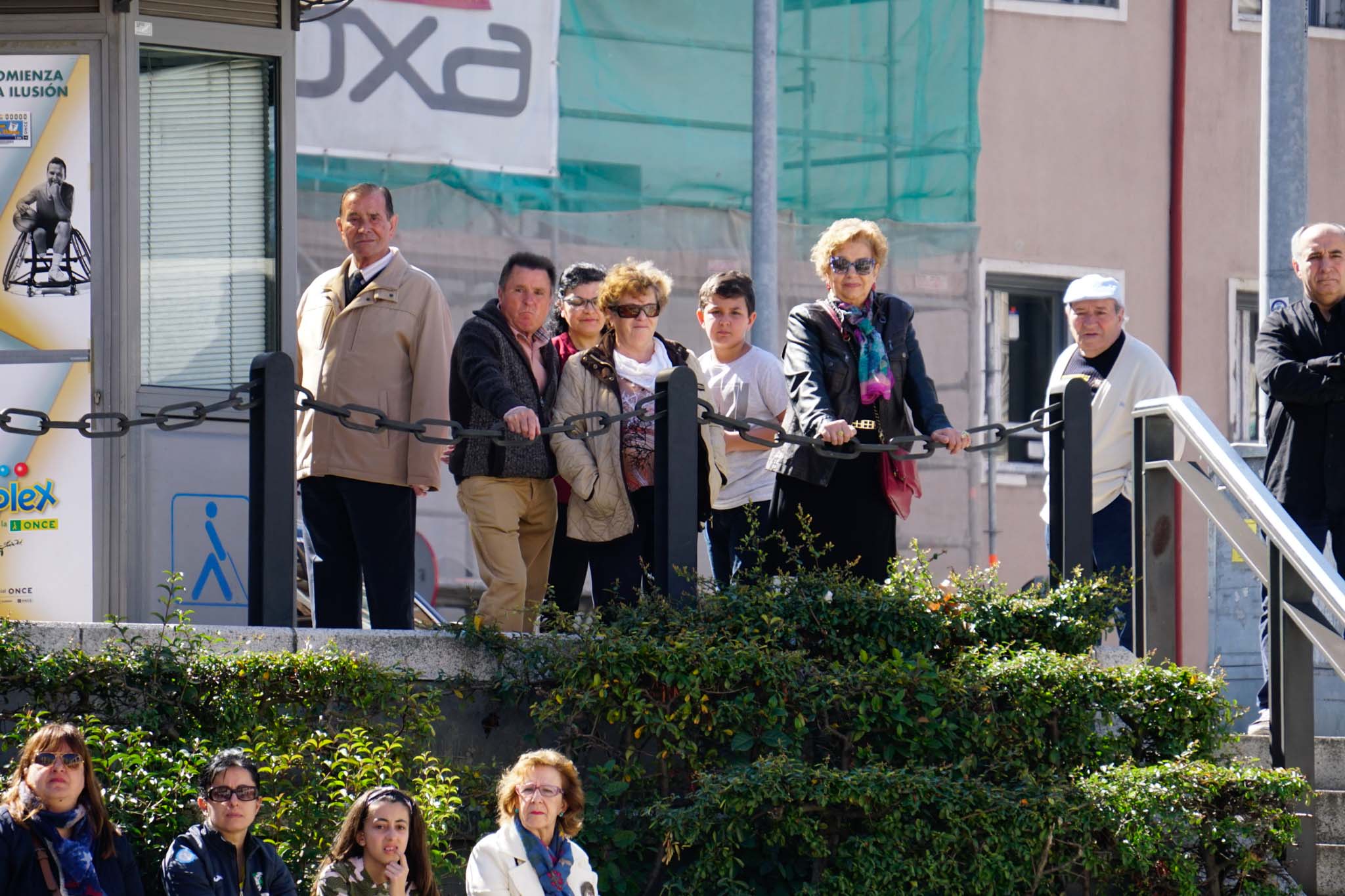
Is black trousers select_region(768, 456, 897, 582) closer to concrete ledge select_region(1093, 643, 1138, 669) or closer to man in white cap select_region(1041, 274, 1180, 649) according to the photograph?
man in white cap select_region(1041, 274, 1180, 649)

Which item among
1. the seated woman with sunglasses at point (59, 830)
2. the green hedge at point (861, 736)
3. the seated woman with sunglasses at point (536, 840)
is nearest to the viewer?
the seated woman with sunglasses at point (59, 830)

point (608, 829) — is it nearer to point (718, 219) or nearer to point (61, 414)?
point (61, 414)

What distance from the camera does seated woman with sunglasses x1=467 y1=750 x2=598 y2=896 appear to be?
7.00m

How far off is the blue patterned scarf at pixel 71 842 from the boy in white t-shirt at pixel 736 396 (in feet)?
11.2

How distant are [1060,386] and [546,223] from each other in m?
10.1

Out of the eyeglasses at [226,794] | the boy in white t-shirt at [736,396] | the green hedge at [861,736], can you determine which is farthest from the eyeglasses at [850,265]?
the eyeglasses at [226,794]

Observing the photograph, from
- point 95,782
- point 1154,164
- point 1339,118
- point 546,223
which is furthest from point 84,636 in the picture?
point 1339,118

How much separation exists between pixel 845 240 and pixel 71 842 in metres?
4.07

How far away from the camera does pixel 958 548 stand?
20188mm

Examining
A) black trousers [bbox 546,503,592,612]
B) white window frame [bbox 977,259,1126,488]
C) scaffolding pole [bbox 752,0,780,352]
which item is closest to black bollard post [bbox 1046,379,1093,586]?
black trousers [bbox 546,503,592,612]

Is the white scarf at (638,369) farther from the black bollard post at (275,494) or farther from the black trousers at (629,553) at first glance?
the black bollard post at (275,494)

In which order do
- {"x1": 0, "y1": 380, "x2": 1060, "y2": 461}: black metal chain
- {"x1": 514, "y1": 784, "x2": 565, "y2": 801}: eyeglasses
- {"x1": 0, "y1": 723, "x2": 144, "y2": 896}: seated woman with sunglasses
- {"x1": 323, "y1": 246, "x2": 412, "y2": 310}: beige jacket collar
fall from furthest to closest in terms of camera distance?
1. {"x1": 323, "y1": 246, "x2": 412, "y2": 310}: beige jacket collar
2. {"x1": 0, "y1": 380, "x2": 1060, "y2": 461}: black metal chain
3. {"x1": 514, "y1": 784, "x2": 565, "y2": 801}: eyeglasses
4. {"x1": 0, "y1": 723, "x2": 144, "y2": 896}: seated woman with sunglasses

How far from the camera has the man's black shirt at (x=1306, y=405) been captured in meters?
9.18

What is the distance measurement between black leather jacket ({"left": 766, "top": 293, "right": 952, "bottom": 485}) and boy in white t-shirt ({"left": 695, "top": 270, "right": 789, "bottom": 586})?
0.37m
